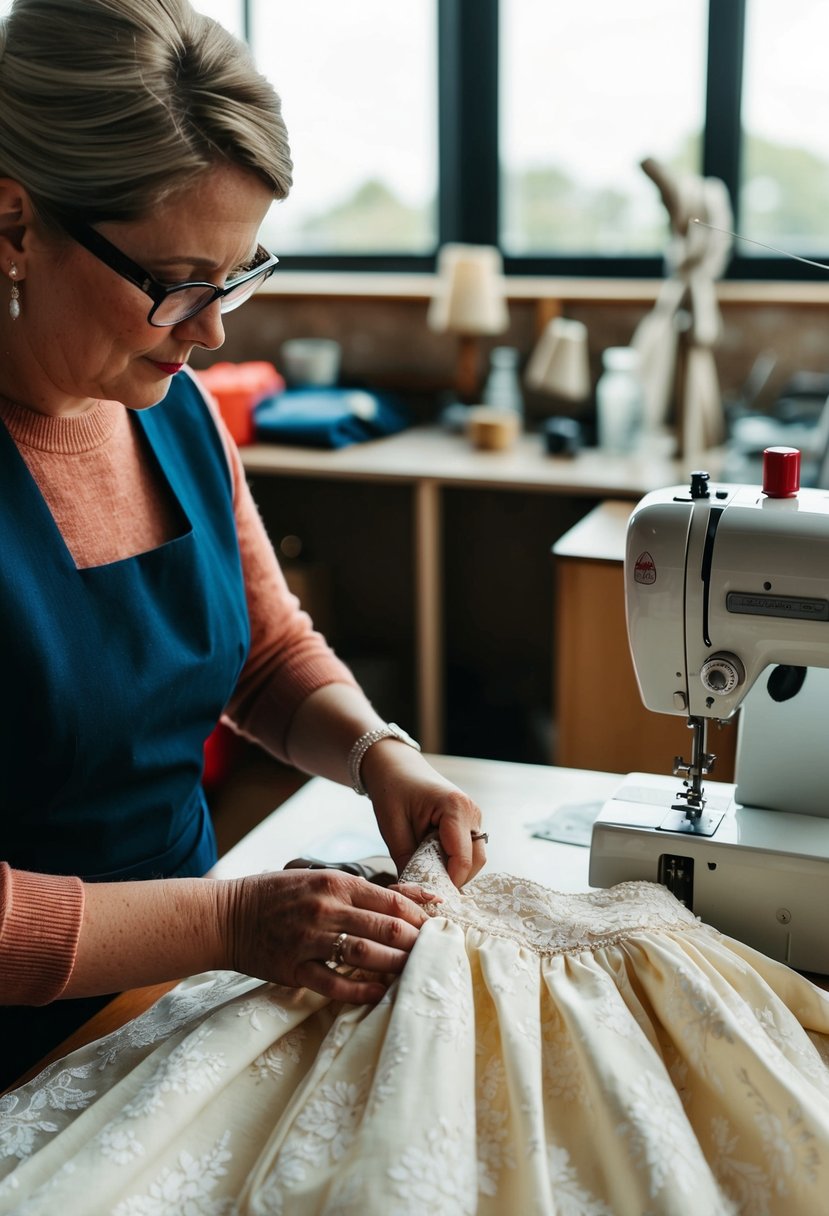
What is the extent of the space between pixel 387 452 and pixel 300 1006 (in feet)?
7.25

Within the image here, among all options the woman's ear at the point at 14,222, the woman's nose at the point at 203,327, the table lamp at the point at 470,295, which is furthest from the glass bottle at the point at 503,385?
the woman's ear at the point at 14,222

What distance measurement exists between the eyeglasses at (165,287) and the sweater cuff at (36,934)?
1.63ft

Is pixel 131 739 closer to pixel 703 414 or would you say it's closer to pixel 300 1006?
pixel 300 1006

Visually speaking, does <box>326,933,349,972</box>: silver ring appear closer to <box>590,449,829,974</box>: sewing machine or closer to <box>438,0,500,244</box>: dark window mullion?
<box>590,449,829,974</box>: sewing machine

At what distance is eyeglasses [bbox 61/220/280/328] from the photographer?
1080 millimetres

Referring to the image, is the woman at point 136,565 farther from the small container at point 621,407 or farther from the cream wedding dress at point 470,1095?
the small container at point 621,407

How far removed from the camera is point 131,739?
1263 millimetres

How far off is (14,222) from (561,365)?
214cm

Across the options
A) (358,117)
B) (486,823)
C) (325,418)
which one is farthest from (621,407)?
(486,823)

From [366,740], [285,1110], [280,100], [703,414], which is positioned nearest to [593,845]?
[366,740]

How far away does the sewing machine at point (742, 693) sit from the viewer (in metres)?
1.12

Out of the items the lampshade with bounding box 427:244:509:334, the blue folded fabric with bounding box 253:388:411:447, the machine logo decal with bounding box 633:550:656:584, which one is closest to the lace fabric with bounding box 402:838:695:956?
the machine logo decal with bounding box 633:550:656:584

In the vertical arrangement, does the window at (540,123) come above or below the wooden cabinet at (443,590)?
above

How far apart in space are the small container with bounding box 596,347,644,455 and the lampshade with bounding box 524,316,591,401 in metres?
0.11
